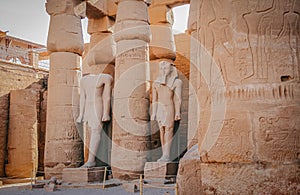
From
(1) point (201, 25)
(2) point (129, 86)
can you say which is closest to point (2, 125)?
(2) point (129, 86)

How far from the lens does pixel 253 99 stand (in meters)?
3.03

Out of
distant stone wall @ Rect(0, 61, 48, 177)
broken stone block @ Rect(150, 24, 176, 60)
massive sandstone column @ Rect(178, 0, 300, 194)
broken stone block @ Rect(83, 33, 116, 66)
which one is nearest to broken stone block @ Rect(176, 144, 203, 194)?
massive sandstone column @ Rect(178, 0, 300, 194)

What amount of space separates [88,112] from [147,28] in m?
2.75

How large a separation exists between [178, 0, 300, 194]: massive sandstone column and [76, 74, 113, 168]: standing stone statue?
23.5 feet

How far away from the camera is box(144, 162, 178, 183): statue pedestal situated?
8.79 metres

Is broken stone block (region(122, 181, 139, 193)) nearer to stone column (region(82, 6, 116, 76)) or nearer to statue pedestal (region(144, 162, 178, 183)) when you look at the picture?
statue pedestal (region(144, 162, 178, 183))

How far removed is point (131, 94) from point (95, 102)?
4.15ft

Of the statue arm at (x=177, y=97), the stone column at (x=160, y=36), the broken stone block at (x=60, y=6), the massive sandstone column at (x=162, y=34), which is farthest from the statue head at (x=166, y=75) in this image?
the broken stone block at (x=60, y=6)

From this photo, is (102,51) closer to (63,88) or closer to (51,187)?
(63,88)

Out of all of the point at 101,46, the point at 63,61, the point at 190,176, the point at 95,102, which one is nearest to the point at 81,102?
the point at 95,102

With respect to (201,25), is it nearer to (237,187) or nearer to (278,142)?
(278,142)

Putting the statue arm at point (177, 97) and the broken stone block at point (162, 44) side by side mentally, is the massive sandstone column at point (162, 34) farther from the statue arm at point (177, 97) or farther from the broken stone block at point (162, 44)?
the statue arm at point (177, 97)

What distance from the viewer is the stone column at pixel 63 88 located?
10.6m

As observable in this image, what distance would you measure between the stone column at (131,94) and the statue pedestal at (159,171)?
0.32 meters
